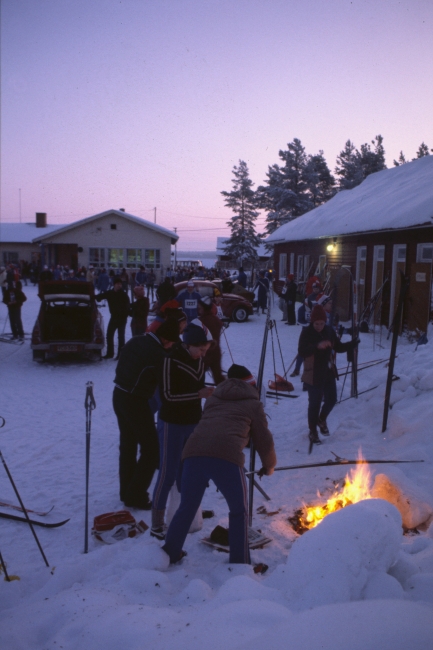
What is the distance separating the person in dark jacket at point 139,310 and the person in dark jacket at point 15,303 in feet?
11.9

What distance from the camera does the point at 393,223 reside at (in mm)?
13281

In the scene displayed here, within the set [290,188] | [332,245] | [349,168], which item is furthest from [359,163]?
[332,245]

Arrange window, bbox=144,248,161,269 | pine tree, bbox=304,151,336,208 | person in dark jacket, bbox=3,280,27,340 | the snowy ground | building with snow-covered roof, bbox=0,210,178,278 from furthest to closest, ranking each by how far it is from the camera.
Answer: pine tree, bbox=304,151,336,208, window, bbox=144,248,161,269, building with snow-covered roof, bbox=0,210,178,278, person in dark jacket, bbox=3,280,27,340, the snowy ground

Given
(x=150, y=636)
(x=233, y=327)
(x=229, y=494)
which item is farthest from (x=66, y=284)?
(x=150, y=636)

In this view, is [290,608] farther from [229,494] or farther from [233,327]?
[233,327]

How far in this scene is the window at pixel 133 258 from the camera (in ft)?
131

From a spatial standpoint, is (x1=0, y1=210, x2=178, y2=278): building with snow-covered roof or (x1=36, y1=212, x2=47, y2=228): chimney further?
(x1=36, y1=212, x2=47, y2=228): chimney

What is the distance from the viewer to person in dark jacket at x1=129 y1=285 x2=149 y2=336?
11533mm

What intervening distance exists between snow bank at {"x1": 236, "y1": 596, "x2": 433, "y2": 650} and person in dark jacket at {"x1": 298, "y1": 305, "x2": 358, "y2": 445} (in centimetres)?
399

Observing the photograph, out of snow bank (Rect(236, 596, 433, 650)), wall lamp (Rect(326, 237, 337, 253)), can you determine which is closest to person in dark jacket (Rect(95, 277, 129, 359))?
snow bank (Rect(236, 596, 433, 650))

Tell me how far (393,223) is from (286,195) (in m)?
35.2

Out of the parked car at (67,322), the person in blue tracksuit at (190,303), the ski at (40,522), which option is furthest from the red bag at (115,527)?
the person in blue tracksuit at (190,303)

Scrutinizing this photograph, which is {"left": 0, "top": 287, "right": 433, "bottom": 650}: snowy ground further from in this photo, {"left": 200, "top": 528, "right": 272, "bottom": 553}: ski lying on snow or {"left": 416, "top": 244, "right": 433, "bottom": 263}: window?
{"left": 416, "top": 244, "right": 433, "bottom": 263}: window

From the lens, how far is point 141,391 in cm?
475
